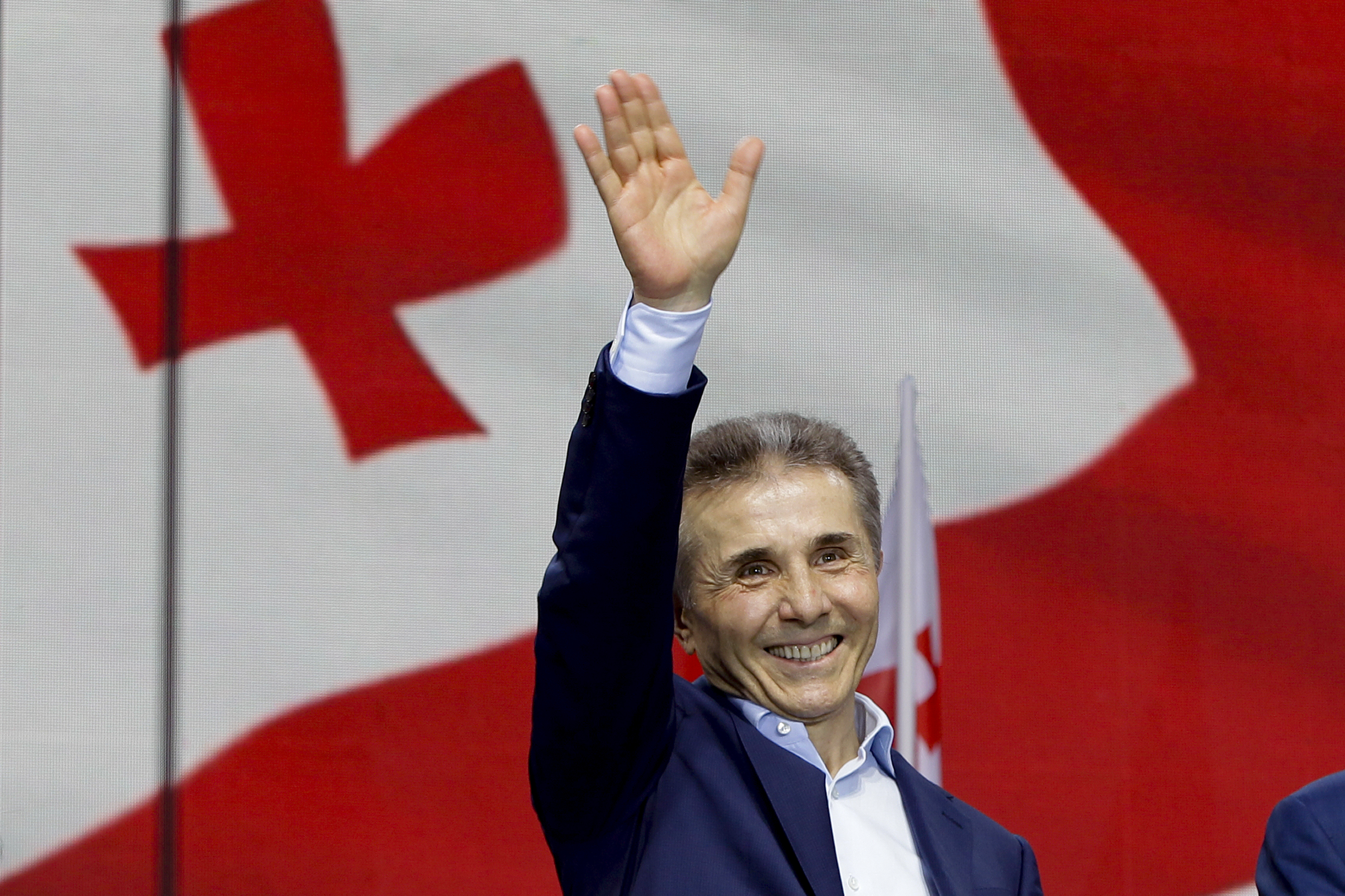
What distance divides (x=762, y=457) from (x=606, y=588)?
31cm

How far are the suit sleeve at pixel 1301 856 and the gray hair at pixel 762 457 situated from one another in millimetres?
426

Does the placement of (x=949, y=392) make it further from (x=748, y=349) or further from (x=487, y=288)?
(x=487, y=288)

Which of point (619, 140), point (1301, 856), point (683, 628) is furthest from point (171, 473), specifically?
point (1301, 856)

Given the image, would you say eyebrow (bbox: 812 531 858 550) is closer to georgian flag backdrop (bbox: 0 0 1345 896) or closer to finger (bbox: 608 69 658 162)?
finger (bbox: 608 69 658 162)

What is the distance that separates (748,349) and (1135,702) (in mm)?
1167

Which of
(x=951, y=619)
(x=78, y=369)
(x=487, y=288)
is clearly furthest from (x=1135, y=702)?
(x=78, y=369)

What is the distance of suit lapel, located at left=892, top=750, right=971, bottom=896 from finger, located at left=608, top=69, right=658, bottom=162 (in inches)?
23.8

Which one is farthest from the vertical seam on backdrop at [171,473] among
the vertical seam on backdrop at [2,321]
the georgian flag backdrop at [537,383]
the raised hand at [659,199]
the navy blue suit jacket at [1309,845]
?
the navy blue suit jacket at [1309,845]

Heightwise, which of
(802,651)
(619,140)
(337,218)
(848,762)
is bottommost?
(848,762)

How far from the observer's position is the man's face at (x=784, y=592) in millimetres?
1135

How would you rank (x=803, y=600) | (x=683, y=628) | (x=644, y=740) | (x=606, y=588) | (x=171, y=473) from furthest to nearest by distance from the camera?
(x=171, y=473) → (x=683, y=628) → (x=803, y=600) → (x=644, y=740) → (x=606, y=588)

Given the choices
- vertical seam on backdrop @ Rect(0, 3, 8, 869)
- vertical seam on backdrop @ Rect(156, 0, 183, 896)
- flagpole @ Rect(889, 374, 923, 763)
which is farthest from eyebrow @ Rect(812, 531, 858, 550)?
vertical seam on backdrop @ Rect(0, 3, 8, 869)

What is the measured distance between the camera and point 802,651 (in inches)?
45.3

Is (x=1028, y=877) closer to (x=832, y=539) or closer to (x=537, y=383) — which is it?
(x=832, y=539)
